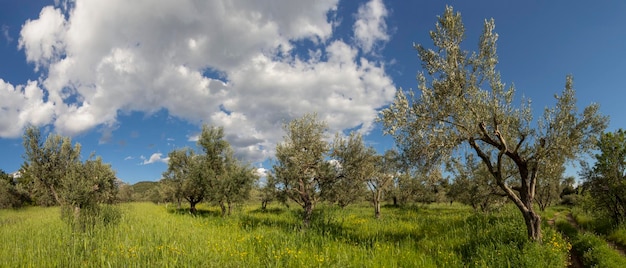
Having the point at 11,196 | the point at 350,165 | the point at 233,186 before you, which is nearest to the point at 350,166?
the point at 350,165

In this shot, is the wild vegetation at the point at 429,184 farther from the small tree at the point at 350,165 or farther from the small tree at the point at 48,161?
the small tree at the point at 48,161

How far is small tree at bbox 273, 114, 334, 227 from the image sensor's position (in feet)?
76.1

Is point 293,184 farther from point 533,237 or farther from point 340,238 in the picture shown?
point 533,237

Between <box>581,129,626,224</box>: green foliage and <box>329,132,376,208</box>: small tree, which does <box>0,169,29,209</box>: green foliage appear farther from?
<box>581,129,626,224</box>: green foliage

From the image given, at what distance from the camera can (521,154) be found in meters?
17.8

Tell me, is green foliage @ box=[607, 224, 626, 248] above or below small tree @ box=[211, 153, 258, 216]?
below

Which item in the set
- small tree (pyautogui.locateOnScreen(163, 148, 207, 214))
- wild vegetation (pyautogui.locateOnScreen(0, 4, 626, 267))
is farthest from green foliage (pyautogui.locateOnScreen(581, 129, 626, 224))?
small tree (pyautogui.locateOnScreen(163, 148, 207, 214))

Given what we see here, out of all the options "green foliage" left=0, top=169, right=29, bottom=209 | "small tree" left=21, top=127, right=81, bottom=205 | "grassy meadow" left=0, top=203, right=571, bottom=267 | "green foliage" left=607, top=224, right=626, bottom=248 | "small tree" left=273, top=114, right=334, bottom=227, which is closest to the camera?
"grassy meadow" left=0, top=203, right=571, bottom=267

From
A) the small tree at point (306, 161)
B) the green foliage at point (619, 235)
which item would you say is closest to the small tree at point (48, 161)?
the small tree at point (306, 161)

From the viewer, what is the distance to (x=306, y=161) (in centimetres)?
2316

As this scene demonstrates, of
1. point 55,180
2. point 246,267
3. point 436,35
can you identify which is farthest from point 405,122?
point 55,180

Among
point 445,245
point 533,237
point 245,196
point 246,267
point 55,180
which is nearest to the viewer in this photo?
point 246,267

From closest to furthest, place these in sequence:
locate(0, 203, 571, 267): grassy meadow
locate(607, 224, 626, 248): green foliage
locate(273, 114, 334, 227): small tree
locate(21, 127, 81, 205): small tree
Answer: locate(0, 203, 571, 267): grassy meadow, locate(607, 224, 626, 248): green foliage, locate(273, 114, 334, 227): small tree, locate(21, 127, 81, 205): small tree

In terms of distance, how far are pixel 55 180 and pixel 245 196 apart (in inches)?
777
